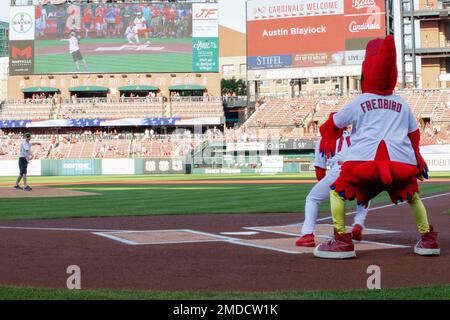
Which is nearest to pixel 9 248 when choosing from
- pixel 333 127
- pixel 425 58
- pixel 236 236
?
pixel 236 236

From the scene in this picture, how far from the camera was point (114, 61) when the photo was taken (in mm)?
63312

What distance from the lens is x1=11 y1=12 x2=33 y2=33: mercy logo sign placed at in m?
63.1

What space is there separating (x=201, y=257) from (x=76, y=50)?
194ft

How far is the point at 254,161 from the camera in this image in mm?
44688

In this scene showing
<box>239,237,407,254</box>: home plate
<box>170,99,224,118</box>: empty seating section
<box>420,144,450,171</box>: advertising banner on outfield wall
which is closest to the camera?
<box>239,237,407,254</box>: home plate

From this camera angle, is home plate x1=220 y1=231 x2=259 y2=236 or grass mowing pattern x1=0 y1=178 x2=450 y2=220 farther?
grass mowing pattern x1=0 y1=178 x2=450 y2=220

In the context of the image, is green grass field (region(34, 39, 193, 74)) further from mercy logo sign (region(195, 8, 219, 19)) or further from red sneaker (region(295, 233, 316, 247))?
red sneaker (region(295, 233, 316, 247))

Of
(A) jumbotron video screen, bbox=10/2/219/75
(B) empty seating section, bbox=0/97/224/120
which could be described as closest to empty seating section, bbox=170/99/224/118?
(B) empty seating section, bbox=0/97/224/120

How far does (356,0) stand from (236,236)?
49848mm

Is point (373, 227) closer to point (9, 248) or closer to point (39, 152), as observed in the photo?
point (9, 248)

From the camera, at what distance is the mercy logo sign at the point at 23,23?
63062 mm

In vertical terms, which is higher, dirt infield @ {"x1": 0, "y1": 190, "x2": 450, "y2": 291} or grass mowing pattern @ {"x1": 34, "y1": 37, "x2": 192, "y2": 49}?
grass mowing pattern @ {"x1": 34, "y1": 37, "x2": 192, "y2": 49}

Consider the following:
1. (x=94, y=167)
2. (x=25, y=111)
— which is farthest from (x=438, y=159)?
(x=25, y=111)

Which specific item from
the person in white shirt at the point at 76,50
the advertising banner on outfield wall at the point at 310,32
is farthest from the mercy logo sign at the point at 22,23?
the advertising banner on outfield wall at the point at 310,32
